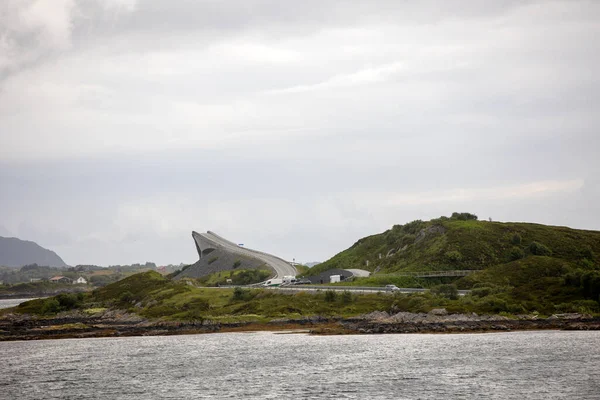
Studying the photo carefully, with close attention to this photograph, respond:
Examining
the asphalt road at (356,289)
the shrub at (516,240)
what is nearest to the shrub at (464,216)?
the shrub at (516,240)

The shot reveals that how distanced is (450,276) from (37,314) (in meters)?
82.6

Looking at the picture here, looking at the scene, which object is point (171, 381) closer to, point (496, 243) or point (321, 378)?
point (321, 378)

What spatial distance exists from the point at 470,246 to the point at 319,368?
9163 centimetres

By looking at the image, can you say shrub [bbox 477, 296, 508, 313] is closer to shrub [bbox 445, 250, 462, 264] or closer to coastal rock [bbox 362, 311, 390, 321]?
coastal rock [bbox 362, 311, 390, 321]

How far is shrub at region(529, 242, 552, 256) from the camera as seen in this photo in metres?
144

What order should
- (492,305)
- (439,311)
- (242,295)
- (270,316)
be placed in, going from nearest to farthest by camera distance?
(439,311) < (492,305) < (270,316) < (242,295)

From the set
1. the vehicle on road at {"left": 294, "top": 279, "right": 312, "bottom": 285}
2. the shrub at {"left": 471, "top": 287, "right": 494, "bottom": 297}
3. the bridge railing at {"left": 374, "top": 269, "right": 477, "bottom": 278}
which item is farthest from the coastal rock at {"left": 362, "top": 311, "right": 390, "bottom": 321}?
the vehicle on road at {"left": 294, "top": 279, "right": 312, "bottom": 285}

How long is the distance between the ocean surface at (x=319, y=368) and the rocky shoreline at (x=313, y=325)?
5.33 m

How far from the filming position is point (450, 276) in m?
136

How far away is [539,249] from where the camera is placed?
472 feet

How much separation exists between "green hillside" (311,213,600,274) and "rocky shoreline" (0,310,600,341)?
152ft

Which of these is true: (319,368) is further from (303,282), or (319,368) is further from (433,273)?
(303,282)

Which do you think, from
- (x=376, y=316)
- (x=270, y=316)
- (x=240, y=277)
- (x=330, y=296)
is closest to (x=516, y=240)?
(x=330, y=296)

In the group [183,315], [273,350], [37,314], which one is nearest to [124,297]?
[37,314]
